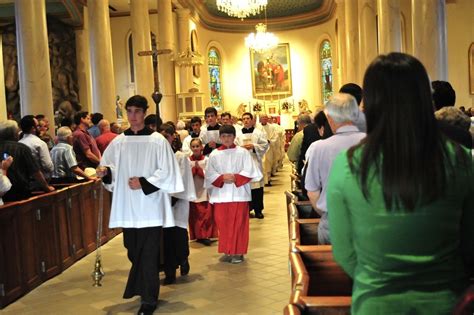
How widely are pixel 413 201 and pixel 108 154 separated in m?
4.35

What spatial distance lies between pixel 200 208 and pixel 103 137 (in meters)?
2.69

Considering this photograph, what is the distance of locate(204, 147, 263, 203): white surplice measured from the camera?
750cm

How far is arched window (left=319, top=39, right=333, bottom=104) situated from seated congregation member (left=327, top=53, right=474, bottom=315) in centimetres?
3053

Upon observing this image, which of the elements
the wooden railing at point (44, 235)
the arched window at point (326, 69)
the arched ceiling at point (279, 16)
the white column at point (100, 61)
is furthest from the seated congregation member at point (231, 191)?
the arched window at point (326, 69)

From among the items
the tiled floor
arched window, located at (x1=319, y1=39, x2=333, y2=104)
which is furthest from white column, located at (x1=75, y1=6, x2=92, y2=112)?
the tiled floor

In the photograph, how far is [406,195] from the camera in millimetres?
1699

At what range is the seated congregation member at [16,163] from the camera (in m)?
6.48

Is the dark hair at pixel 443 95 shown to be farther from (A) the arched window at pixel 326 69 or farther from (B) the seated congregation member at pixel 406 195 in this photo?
(A) the arched window at pixel 326 69

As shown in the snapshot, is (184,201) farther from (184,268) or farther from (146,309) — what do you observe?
(146,309)

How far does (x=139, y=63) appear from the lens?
57.6 ft

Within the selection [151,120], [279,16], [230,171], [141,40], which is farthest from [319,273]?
[279,16]

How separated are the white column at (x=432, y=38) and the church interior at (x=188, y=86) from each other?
20 millimetres

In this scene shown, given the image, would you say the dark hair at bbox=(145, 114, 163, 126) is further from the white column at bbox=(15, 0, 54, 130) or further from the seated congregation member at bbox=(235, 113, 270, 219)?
the white column at bbox=(15, 0, 54, 130)

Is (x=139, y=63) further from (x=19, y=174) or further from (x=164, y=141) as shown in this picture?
(x=164, y=141)
